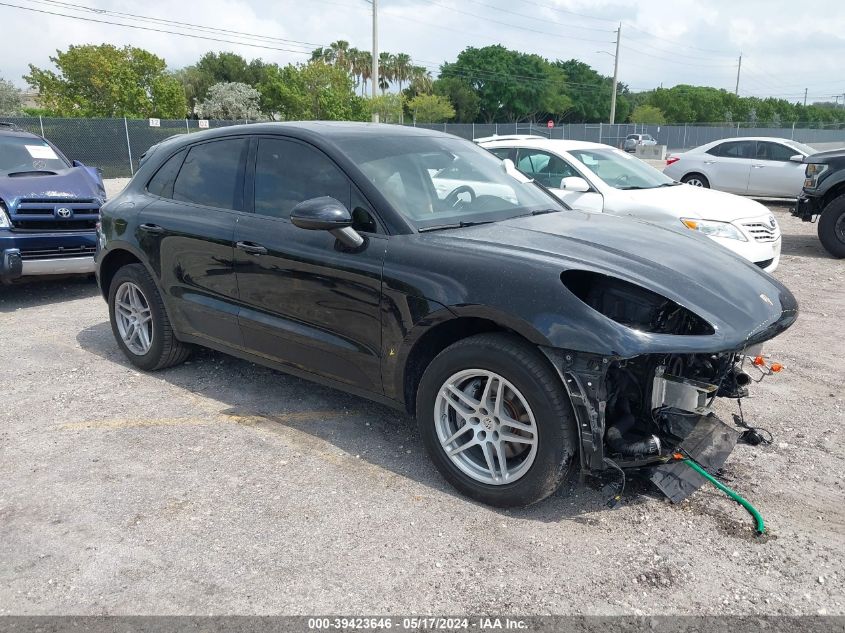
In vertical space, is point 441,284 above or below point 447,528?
above

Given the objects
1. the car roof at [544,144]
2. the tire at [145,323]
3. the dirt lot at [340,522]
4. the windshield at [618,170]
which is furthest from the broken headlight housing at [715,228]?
the tire at [145,323]

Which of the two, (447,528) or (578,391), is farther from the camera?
(447,528)

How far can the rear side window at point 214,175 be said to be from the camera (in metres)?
4.49

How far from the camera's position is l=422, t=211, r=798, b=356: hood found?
3061mm

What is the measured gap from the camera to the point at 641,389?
3.15 meters

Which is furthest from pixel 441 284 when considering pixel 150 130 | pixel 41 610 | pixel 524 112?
pixel 524 112

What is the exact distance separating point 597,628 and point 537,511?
2.67 ft

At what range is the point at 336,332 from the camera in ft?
12.7

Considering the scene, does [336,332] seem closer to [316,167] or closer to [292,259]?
[292,259]

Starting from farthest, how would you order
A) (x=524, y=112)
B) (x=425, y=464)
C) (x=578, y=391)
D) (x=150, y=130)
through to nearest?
(x=524, y=112)
(x=150, y=130)
(x=425, y=464)
(x=578, y=391)

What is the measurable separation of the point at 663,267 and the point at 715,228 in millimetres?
4530

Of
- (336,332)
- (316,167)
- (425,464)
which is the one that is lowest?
(425,464)

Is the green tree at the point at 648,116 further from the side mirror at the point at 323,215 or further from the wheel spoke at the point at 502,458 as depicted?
the wheel spoke at the point at 502,458

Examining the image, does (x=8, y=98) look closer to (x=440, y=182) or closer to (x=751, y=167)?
(x=751, y=167)
